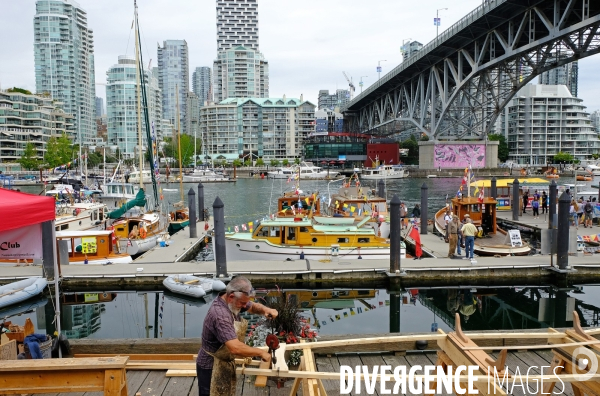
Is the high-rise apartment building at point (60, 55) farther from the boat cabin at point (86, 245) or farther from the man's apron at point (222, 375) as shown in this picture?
the man's apron at point (222, 375)

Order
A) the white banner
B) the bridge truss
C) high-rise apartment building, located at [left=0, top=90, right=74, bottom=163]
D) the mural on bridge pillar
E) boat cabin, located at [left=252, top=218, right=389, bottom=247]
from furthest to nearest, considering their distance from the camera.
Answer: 1. high-rise apartment building, located at [left=0, top=90, right=74, bottom=163]
2. the mural on bridge pillar
3. the bridge truss
4. boat cabin, located at [left=252, top=218, right=389, bottom=247]
5. the white banner

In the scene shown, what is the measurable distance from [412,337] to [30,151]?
110127mm

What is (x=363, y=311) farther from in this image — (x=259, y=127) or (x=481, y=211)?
(x=259, y=127)

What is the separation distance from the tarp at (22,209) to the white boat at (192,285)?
896 cm

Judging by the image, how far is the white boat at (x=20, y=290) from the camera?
50.5 feet

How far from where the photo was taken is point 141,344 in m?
7.45

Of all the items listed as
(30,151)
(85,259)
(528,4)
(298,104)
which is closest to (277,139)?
(298,104)

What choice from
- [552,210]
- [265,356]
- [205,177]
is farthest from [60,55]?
[265,356]

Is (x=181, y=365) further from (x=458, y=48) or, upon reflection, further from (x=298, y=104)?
(x=298, y=104)

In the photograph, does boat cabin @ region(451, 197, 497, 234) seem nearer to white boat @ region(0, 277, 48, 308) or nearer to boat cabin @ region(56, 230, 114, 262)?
boat cabin @ region(56, 230, 114, 262)

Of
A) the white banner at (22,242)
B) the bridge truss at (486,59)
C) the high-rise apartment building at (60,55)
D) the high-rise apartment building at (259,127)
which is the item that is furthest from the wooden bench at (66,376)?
the high-rise apartment building at (60,55)

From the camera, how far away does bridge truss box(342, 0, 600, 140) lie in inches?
2119

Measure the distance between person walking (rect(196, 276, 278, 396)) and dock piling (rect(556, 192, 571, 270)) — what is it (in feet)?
51.8

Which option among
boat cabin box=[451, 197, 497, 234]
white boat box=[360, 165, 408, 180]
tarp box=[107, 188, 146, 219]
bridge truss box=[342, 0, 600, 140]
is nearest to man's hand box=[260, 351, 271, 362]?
boat cabin box=[451, 197, 497, 234]
